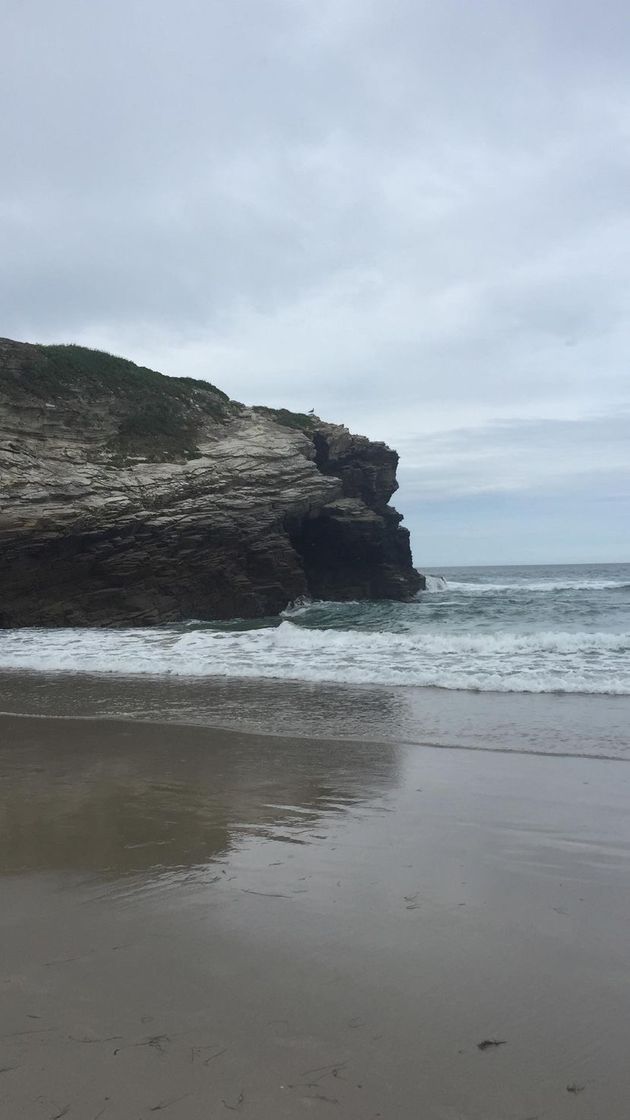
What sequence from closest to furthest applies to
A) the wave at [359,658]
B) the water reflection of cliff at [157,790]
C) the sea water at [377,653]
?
1. the water reflection of cliff at [157,790]
2. the wave at [359,658]
3. the sea water at [377,653]

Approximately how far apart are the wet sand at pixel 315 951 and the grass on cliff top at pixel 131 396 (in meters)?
20.4

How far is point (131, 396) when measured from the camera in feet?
87.1

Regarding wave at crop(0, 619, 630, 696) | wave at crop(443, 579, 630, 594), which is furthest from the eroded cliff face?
wave at crop(443, 579, 630, 594)

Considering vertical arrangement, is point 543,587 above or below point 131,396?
below

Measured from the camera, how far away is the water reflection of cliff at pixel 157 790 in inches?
148

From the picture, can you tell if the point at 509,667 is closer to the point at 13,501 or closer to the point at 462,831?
the point at 462,831

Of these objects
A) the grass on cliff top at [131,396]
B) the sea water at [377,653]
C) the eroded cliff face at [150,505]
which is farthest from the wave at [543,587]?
the sea water at [377,653]

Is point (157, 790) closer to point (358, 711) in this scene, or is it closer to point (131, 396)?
point (358, 711)

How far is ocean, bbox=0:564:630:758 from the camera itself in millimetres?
7148

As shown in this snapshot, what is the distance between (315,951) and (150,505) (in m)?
19.6

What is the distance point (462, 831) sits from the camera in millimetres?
4070

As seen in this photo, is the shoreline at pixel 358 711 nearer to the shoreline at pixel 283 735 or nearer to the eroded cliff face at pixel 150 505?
the shoreline at pixel 283 735

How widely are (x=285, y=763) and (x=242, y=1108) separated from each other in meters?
4.05

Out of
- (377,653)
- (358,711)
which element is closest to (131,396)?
(377,653)
